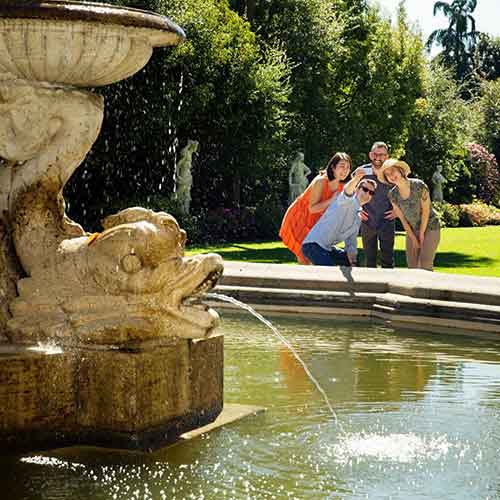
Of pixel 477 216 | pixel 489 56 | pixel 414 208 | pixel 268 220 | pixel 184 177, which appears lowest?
pixel 477 216

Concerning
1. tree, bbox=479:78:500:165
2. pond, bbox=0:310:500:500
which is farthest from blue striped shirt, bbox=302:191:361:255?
tree, bbox=479:78:500:165

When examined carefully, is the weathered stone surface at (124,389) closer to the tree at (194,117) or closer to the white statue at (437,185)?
the tree at (194,117)

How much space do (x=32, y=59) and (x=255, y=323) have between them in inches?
191

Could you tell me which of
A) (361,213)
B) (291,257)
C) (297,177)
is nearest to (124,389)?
(361,213)

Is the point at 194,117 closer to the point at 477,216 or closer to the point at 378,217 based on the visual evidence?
the point at 477,216

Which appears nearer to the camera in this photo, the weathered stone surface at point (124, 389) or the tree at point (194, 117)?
the weathered stone surface at point (124, 389)

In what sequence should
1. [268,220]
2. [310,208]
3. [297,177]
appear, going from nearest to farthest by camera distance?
1. [310,208]
2. [268,220]
3. [297,177]

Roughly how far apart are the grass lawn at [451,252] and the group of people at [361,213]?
491 centimetres

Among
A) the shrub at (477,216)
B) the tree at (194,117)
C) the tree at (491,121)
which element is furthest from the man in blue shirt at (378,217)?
the tree at (491,121)

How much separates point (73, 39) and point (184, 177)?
70.1ft

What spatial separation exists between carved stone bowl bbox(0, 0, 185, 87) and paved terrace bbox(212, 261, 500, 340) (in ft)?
14.1

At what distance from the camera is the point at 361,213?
1230 cm

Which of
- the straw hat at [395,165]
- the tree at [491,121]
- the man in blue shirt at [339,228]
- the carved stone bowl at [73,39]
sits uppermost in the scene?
the tree at [491,121]

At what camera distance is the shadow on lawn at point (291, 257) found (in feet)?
63.2
